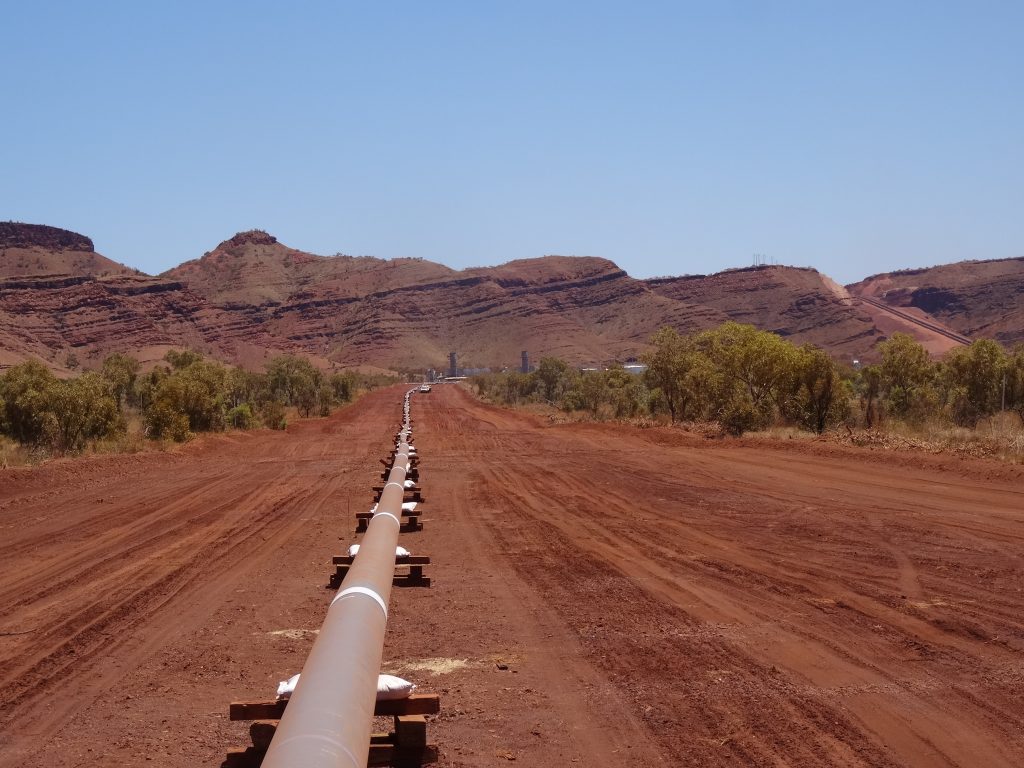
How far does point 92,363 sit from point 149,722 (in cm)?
12744

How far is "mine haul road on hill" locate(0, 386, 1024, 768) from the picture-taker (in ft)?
18.3

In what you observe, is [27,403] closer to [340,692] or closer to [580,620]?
[580,620]

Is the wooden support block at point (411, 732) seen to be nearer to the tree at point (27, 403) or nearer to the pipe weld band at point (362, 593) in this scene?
the pipe weld band at point (362, 593)

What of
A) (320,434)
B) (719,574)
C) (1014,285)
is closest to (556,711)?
(719,574)

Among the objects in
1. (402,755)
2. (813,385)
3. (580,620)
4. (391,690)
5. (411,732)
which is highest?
(813,385)

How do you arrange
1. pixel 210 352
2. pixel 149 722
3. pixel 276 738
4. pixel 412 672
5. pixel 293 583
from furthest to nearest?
1. pixel 210 352
2. pixel 293 583
3. pixel 412 672
4. pixel 149 722
5. pixel 276 738

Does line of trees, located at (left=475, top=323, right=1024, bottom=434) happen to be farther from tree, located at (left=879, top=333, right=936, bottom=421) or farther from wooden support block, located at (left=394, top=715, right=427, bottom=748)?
wooden support block, located at (left=394, top=715, right=427, bottom=748)

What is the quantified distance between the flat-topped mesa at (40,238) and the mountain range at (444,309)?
25cm

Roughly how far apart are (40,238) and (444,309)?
7256cm

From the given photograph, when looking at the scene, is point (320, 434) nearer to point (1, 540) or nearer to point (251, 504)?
point (251, 504)

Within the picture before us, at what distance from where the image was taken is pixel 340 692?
163 inches

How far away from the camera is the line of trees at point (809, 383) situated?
105ft

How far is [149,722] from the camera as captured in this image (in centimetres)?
593

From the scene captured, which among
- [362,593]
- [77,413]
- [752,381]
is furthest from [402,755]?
[752,381]
